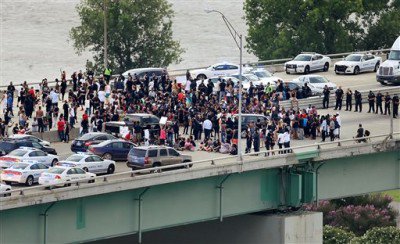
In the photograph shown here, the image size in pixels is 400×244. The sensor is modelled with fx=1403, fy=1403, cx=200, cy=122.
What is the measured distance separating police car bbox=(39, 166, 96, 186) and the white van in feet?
118

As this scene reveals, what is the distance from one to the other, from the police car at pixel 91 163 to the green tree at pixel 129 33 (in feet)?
171

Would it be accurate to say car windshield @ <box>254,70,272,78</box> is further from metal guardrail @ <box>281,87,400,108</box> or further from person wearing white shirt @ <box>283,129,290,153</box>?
person wearing white shirt @ <box>283,129,290,153</box>

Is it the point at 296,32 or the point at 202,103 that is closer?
the point at 202,103

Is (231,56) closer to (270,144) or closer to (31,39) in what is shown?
(31,39)

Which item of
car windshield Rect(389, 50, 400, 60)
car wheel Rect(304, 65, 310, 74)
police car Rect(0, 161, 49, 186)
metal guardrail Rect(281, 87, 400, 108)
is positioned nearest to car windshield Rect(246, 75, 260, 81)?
metal guardrail Rect(281, 87, 400, 108)

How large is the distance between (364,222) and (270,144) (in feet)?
69.0

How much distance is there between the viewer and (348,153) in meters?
61.2

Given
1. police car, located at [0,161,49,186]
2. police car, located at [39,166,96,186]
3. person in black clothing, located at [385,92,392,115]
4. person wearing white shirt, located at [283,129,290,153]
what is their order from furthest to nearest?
1. person in black clothing, located at [385,92,392,115]
2. person wearing white shirt, located at [283,129,290,153]
3. police car, located at [0,161,49,186]
4. police car, located at [39,166,96,186]

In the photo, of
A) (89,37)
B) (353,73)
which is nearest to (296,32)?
(89,37)

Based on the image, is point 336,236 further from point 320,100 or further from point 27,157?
point 27,157

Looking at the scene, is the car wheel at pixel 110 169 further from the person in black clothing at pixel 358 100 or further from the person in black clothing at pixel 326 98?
the person in black clothing at pixel 358 100

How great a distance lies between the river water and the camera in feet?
463

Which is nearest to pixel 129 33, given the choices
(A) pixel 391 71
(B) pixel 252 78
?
(A) pixel 391 71

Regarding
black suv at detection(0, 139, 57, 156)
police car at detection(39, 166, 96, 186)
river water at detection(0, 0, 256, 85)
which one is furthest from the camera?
river water at detection(0, 0, 256, 85)
